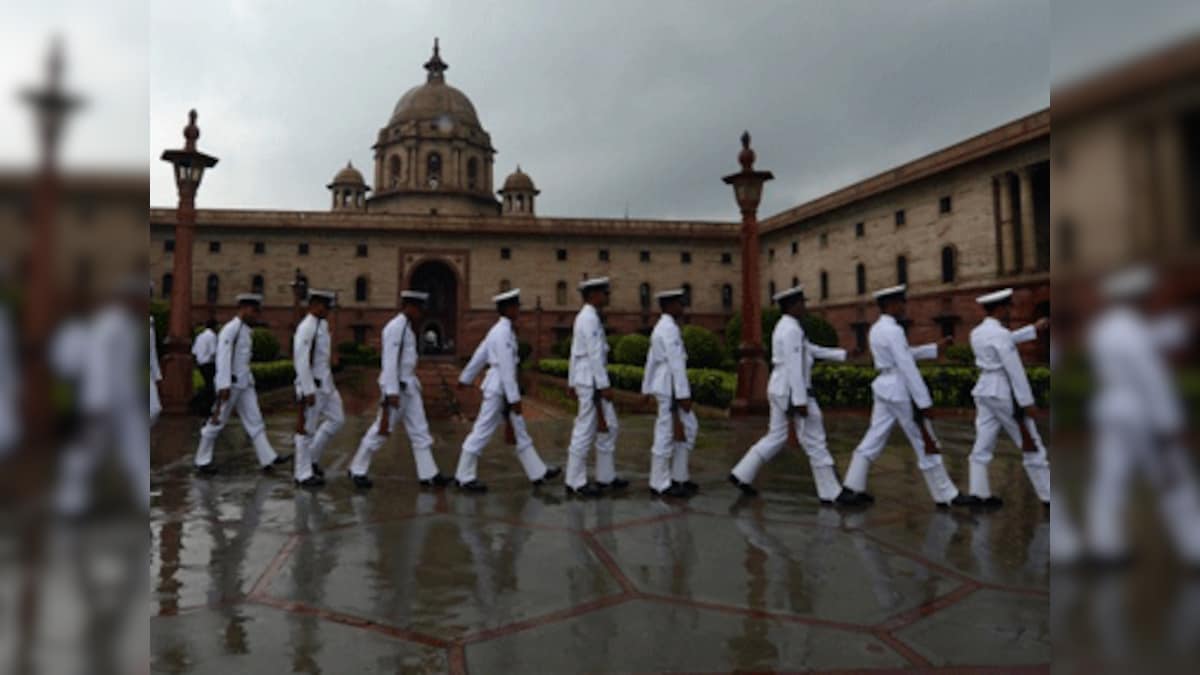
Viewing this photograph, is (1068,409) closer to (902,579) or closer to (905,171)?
(902,579)

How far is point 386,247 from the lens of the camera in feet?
120

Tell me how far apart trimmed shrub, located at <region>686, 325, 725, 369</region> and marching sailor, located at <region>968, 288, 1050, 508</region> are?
12.1m

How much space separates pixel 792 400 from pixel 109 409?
181 inches

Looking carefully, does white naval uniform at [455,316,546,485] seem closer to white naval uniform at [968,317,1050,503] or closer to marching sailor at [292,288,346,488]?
marching sailor at [292,288,346,488]

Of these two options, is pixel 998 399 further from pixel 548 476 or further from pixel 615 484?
pixel 548 476

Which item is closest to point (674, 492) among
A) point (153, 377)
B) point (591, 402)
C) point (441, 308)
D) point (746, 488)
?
point (746, 488)

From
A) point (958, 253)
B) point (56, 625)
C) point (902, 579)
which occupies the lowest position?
point (902, 579)

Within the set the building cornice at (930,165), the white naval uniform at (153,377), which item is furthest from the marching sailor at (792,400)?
the building cornice at (930,165)

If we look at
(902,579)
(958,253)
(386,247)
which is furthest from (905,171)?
(902,579)

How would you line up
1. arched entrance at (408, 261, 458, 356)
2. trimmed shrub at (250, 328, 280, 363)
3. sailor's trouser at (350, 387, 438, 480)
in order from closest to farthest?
sailor's trouser at (350, 387, 438, 480), trimmed shrub at (250, 328, 280, 363), arched entrance at (408, 261, 458, 356)

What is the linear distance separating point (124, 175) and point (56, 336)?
0.16 m

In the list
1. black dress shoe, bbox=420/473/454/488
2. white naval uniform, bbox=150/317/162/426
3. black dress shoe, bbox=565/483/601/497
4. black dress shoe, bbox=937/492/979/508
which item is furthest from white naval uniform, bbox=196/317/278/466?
black dress shoe, bbox=937/492/979/508

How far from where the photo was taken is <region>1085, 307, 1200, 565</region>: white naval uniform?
548 mm

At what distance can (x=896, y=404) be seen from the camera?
4605 mm
